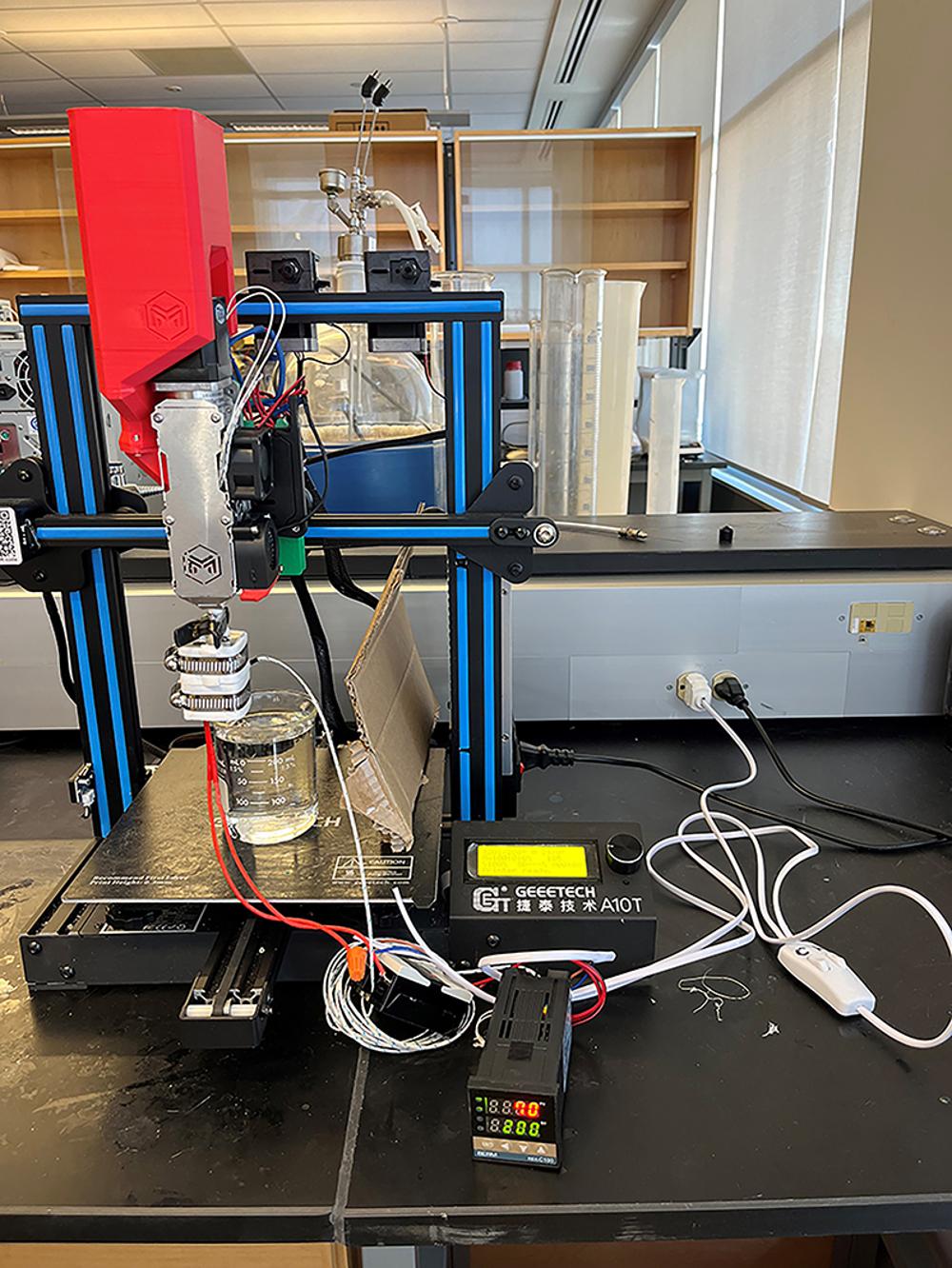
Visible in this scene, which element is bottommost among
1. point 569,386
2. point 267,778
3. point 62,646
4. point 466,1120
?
point 466,1120

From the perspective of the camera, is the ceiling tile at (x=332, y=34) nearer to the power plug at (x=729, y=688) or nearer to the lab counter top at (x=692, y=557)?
the lab counter top at (x=692, y=557)

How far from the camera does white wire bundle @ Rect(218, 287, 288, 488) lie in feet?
2.16

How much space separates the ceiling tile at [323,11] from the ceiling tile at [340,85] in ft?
3.01

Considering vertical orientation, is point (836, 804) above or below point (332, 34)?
below

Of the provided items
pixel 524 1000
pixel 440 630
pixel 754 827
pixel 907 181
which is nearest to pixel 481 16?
pixel 907 181

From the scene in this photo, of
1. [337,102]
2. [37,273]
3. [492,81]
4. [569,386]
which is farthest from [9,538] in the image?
[337,102]

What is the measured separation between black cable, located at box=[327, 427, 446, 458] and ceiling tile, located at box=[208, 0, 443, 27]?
3.71m

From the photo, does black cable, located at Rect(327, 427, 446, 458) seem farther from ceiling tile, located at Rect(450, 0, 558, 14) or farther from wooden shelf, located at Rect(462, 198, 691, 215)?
ceiling tile, located at Rect(450, 0, 558, 14)

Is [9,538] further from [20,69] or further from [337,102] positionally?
[337,102]

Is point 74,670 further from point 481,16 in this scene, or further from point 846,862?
point 481,16

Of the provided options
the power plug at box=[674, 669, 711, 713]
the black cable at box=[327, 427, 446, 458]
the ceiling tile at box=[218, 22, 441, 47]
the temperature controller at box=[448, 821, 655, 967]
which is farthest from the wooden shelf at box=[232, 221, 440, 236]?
the temperature controller at box=[448, 821, 655, 967]

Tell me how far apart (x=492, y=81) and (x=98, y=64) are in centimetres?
215

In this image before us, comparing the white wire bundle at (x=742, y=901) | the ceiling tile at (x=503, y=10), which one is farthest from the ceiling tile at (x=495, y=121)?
the white wire bundle at (x=742, y=901)

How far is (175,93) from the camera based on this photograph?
5477mm
